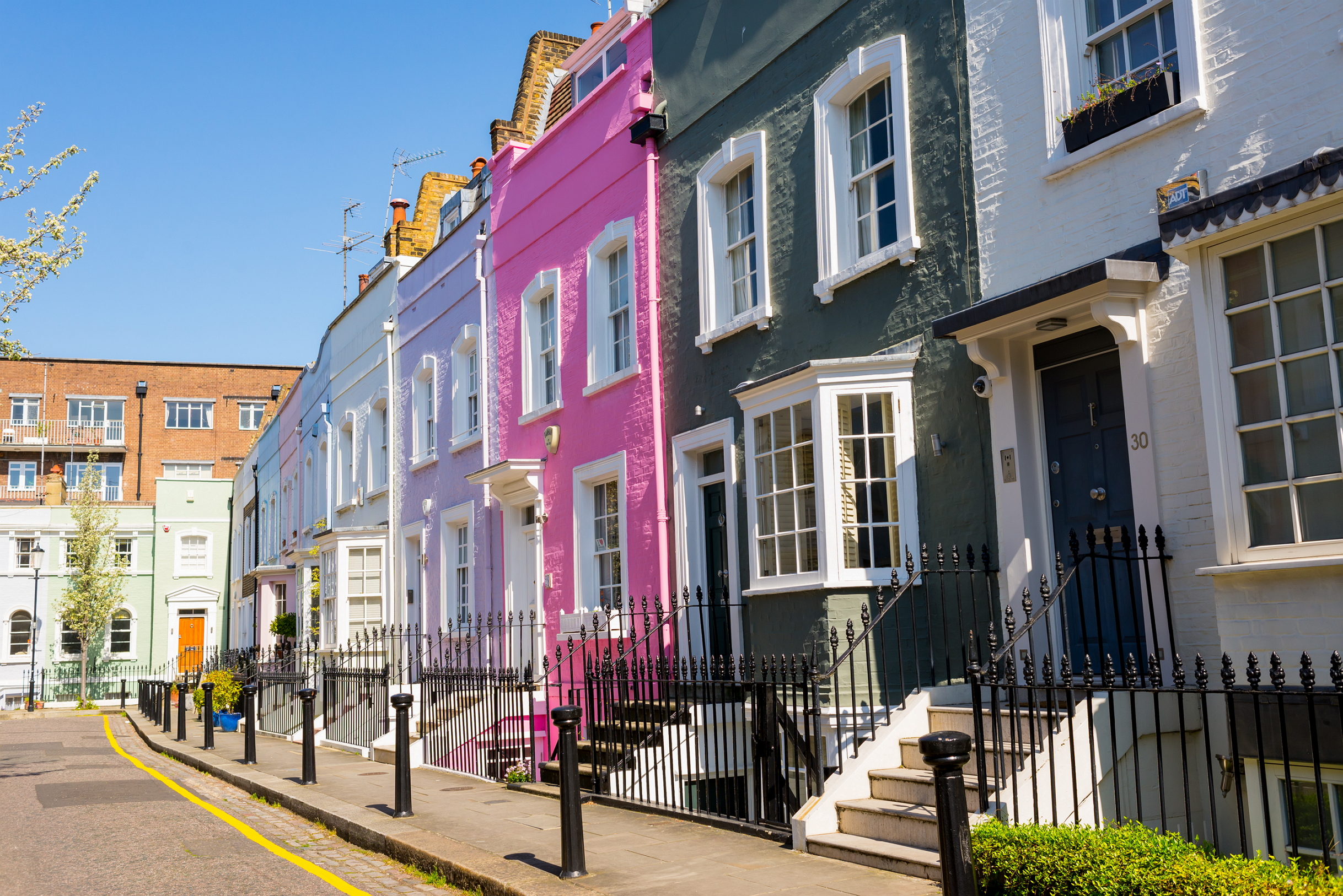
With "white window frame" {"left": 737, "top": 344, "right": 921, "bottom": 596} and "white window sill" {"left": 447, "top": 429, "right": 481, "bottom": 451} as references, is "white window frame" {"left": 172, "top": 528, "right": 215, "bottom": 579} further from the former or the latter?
"white window frame" {"left": 737, "top": 344, "right": 921, "bottom": 596}

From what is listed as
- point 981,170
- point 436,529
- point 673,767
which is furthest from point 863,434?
point 436,529

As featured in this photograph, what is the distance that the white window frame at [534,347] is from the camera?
16.4 meters

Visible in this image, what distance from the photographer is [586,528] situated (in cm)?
1530

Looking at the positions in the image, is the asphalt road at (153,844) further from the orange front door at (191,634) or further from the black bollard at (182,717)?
the orange front door at (191,634)

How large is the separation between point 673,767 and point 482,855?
2.36m

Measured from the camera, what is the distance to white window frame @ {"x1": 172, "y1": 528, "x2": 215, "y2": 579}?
48344 millimetres

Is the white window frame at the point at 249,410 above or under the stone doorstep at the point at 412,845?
above

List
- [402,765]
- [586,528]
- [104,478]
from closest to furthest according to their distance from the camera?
[402,765], [586,528], [104,478]

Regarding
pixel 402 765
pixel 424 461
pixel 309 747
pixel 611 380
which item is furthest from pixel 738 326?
pixel 424 461

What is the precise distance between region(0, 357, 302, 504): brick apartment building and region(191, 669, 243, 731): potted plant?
29313 millimetres

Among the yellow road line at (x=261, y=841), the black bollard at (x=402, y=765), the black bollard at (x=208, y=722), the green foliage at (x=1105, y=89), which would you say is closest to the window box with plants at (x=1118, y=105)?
the green foliage at (x=1105, y=89)

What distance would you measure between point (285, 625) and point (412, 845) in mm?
21343

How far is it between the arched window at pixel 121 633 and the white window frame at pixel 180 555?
2394mm

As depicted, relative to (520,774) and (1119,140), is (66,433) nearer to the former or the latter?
(520,774)
